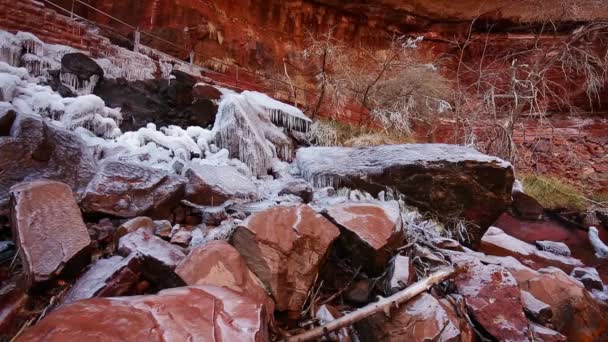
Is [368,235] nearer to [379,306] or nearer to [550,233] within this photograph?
[379,306]

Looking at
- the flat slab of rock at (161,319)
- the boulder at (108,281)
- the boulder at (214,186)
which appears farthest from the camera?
the boulder at (214,186)

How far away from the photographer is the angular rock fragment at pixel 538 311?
2.65m

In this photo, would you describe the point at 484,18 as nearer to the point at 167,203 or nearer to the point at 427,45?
the point at 427,45

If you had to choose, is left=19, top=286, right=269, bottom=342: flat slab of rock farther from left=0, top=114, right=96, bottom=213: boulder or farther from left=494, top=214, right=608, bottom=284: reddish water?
left=494, top=214, right=608, bottom=284: reddish water

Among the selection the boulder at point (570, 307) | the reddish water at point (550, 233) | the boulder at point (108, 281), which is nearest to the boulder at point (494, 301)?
the boulder at point (570, 307)

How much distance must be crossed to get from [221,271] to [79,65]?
5.26 metres

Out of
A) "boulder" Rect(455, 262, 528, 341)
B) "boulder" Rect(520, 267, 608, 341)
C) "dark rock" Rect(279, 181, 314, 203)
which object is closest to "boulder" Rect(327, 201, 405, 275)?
"boulder" Rect(455, 262, 528, 341)

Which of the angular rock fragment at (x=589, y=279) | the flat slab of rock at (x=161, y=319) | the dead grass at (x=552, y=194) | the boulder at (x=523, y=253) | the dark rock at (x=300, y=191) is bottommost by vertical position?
the angular rock fragment at (x=589, y=279)

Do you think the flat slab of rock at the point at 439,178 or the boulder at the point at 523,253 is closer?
the flat slab of rock at the point at 439,178

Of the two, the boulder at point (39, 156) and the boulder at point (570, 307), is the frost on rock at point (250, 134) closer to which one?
the boulder at point (39, 156)

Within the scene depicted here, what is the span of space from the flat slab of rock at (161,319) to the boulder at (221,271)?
37cm

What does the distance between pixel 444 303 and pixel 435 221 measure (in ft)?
4.91

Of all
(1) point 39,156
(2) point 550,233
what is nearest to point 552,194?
(2) point 550,233

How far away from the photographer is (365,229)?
269 cm
